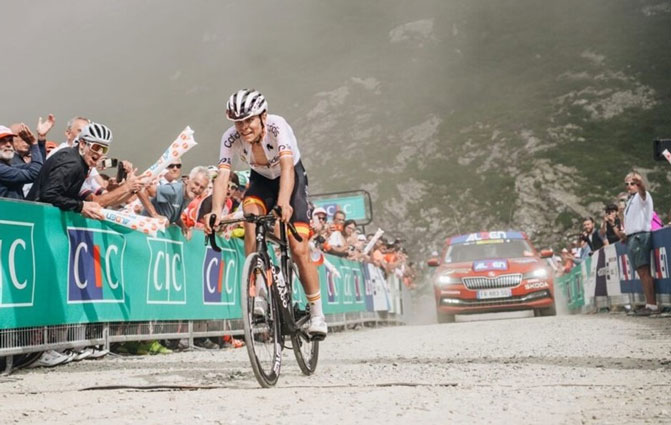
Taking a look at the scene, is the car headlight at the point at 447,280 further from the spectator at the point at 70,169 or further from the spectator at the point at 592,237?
the spectator at the point at 70,169

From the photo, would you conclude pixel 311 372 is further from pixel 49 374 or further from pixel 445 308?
pixel 445 308

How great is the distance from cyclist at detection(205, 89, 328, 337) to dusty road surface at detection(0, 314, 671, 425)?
2.98 feet

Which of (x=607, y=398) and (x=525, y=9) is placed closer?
(x=607, y=398)

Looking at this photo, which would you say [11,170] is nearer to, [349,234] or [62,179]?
[62,179]

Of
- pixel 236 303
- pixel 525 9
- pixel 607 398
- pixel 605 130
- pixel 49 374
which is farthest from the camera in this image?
pixel 525 9

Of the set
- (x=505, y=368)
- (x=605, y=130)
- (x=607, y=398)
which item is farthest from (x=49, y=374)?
(x=605, y=130)

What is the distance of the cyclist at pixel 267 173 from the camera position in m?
6.75

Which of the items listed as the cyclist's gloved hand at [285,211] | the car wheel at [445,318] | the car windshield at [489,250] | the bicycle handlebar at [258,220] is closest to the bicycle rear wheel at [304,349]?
the bicycle handlebar at [258,220]

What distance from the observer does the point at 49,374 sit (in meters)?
8.00

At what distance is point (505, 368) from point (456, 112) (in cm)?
11211

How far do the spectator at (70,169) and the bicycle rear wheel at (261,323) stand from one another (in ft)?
9.54

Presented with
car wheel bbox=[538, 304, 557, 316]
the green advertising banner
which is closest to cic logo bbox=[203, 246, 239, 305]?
the green advertising banner

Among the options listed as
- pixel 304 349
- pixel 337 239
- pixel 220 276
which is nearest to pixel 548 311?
pixel 337 239

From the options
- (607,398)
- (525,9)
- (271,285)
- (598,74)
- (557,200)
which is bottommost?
(607,398)
